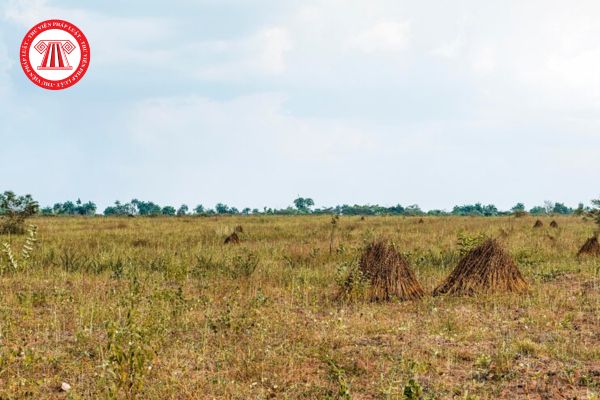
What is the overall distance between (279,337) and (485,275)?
198 inches

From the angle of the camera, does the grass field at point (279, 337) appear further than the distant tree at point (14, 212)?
No

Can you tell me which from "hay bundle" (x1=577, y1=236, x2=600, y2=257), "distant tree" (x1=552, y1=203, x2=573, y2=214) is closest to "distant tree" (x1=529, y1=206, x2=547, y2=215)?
"distant tree" (x1=552, y1=203, x2=573, y2=214)

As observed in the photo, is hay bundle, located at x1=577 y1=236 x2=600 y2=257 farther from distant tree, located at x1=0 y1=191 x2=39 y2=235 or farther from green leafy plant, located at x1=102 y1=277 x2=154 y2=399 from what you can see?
distant tree, located at x1=0 y1=191 x2=39 y2=235

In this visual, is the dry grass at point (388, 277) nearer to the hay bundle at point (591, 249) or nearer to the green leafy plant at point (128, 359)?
the green leafy plant at point (128, 359)

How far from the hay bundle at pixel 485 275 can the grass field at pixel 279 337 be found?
38cm

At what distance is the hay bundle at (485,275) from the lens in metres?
10.3

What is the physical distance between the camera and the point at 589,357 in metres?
6.59

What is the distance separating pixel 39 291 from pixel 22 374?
4292 millimetres

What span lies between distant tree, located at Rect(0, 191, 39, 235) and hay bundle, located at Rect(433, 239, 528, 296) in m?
20.0

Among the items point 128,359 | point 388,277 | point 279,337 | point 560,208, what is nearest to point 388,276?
point 388,277

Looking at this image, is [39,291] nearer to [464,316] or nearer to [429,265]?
[464,316]

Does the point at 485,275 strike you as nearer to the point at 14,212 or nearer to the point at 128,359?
the point at 128,359

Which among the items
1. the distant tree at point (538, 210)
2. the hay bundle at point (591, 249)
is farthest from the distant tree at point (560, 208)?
the hay bundle at point (591, 249)

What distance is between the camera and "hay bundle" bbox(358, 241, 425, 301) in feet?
32.7
